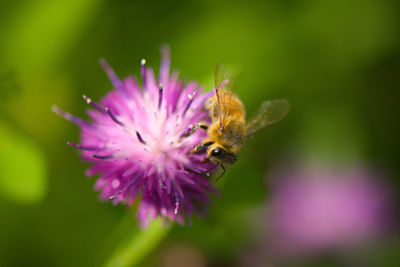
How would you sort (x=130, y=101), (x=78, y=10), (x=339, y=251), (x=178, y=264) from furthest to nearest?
1. (x=339, y=251)
2. (x=178, y=264)
3. (x=78, y=10)
4. (x=130, y=101)

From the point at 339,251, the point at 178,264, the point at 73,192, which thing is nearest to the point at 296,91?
the point at 339,251

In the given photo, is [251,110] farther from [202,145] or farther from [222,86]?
[202,145]

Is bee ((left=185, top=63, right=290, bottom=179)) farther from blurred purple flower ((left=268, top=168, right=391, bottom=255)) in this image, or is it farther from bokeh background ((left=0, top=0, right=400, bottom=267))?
blurred purple flower ((left=268, top=168, right=391, bottom=255))

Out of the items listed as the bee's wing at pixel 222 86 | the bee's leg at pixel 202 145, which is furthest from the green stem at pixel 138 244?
the bee's wing at pixel 222 86

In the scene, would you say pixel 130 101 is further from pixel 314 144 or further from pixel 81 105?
pixel 314 144

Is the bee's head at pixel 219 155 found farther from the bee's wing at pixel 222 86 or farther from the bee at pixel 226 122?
the bee's wing at pixel 222 86

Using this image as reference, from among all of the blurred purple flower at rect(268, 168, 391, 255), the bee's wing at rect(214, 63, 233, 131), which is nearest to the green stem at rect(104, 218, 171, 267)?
the bee's wing at rect(214, 63, 233, 131)
